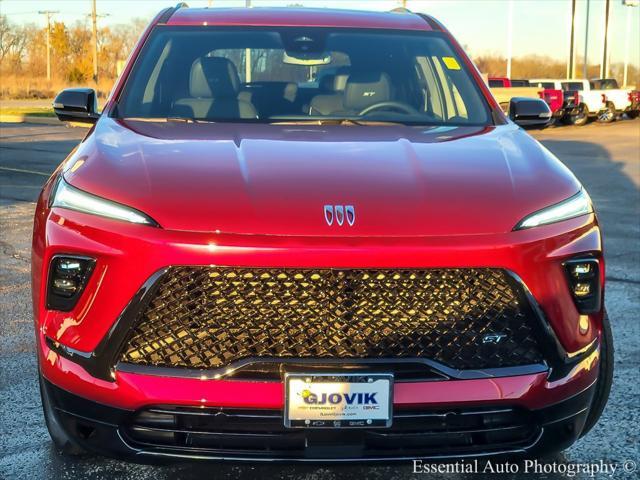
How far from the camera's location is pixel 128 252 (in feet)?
8.28

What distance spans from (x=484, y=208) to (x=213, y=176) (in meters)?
0.85

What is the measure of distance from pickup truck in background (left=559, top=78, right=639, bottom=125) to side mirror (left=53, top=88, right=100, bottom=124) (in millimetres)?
29672

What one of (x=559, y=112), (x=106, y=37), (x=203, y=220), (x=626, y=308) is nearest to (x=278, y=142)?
(x=203, y=220)

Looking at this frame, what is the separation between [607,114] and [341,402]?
112 feet

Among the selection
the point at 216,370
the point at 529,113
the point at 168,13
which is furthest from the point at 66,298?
the point at 529,113

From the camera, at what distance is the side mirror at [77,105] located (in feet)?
14.0

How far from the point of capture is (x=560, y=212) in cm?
279

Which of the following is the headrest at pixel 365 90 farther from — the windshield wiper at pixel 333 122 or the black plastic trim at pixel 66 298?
the black plastic trim at pixel 66 298

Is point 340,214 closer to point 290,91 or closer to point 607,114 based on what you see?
point 290,91

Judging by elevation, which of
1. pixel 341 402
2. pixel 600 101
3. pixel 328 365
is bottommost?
pixel 600 101

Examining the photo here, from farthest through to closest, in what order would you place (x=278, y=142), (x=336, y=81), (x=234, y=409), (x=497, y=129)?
(x=336, y=81) < (x=497, y=129) < (x=278, y=142) < (x=234, y=409)

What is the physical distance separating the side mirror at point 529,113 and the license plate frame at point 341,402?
227 cm

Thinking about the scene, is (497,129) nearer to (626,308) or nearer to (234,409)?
(234,409)

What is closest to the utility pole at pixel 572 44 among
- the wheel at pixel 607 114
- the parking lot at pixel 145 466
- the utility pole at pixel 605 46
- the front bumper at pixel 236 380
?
the utility pole at pixel 605 46
